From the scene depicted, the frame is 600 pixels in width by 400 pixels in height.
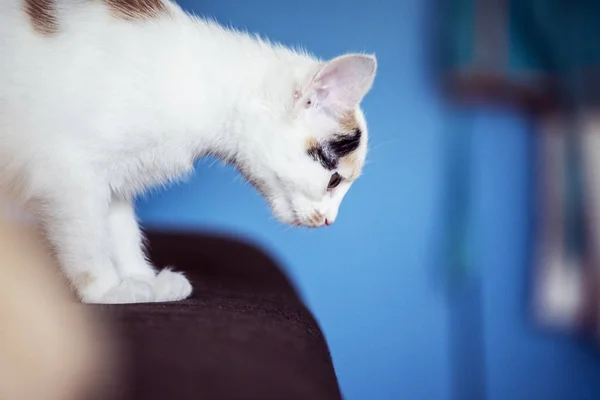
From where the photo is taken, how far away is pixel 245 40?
1.25 metres

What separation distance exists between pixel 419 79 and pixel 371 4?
25 centimetres

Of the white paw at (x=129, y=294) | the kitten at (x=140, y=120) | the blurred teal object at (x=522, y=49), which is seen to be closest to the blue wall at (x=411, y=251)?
the blurred teal object at (x=522, y=49)

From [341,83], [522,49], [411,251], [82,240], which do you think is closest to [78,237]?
[82,240]

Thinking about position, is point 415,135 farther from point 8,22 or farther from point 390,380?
point 8,22

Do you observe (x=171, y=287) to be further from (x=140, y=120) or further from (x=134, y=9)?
(x=134, y=9)

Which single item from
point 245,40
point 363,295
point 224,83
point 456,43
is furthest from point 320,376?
point 456,43

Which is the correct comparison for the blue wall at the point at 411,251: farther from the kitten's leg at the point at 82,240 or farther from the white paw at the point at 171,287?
the kitten's leg at the point at 82,240

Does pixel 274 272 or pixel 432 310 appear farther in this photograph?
pixel 432 310

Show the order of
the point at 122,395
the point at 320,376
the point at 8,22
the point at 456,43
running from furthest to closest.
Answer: the point at 456,43 < the point at 8,22 < the point at 320,376 < the point at 122,395

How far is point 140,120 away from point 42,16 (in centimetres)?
25

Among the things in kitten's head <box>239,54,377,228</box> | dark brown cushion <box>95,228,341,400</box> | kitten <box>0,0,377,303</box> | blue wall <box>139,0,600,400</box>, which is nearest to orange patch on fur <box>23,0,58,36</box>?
kitten <box>0,0,377,303</box>

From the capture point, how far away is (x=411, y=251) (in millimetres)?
1852

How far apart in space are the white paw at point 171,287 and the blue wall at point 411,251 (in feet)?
2.51

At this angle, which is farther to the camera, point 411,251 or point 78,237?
point 411,251
